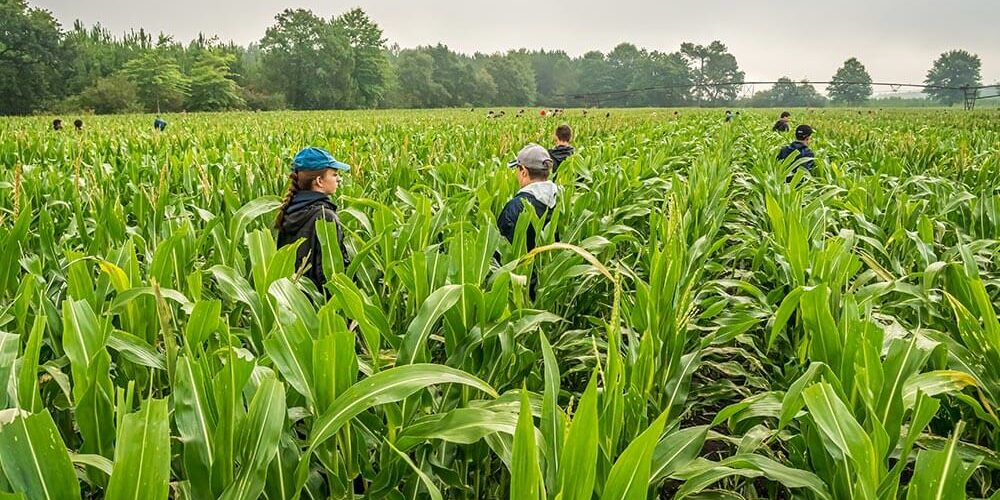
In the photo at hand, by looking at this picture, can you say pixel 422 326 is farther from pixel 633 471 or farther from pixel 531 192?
pixel 531 192

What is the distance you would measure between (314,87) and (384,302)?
61115mm

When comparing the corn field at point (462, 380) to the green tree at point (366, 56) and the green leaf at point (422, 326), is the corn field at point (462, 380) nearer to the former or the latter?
the green leaf at point (422, 326)

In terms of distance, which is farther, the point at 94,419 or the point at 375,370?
the point at 375,370

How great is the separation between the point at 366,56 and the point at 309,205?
65.7 m

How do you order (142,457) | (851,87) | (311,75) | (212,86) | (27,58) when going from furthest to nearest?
(851,87) → (311,75) → (212,86) → (27,58) → (142,457)

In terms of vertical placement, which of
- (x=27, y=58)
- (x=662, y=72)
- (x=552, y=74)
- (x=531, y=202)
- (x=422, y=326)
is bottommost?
(x=422, y=326)

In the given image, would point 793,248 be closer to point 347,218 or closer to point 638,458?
point 638,458

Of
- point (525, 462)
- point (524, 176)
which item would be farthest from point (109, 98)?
point (525, 462)

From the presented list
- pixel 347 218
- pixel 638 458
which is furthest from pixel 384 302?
pixel 638 458

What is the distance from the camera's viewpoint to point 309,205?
10.1 ft

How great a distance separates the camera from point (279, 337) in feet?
4.14

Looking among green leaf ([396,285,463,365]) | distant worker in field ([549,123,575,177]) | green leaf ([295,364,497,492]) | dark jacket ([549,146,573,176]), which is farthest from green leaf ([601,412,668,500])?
dark jacket ([549,146,573,176])

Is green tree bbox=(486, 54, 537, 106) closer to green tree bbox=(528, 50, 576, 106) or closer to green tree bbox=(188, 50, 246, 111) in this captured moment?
green tree bbox=(528, 50, 576, 106)

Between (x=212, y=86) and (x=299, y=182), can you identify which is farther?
(x=212, y=86)
